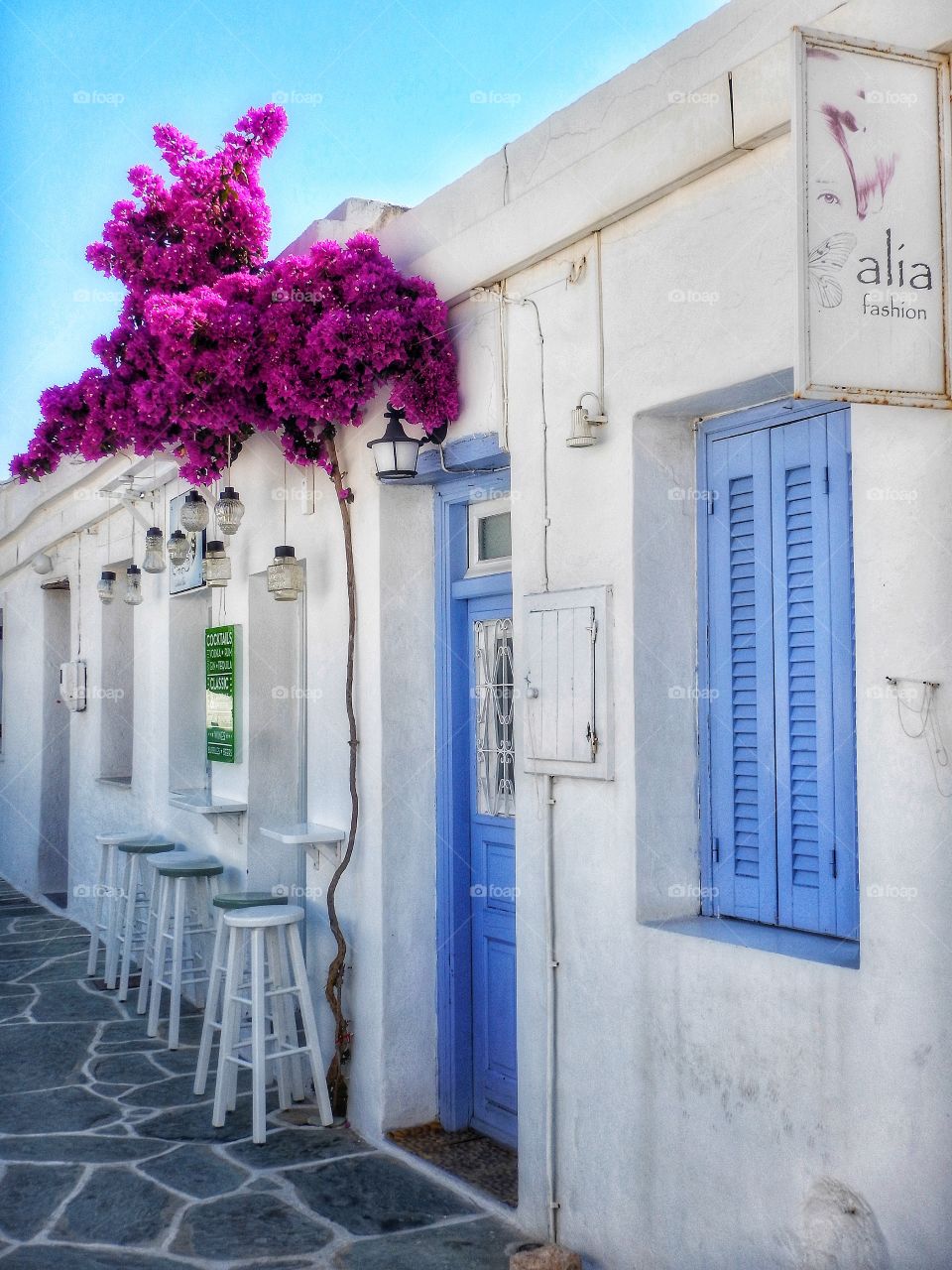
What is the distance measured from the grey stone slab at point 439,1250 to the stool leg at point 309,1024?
133 cm

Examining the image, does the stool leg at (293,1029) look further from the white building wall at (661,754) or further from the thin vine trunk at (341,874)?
the white building wall at (661,754)

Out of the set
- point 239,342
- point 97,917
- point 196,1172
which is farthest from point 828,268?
point 97,917

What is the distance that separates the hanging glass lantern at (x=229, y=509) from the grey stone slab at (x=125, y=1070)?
333 cm

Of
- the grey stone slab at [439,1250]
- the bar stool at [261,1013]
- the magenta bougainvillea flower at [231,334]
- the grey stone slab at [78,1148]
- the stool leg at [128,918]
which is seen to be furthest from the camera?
the stool leg at [128,918]

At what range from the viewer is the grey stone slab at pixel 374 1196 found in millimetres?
5254

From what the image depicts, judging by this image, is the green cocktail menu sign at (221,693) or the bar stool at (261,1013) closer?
the bar stool at (261,1013)

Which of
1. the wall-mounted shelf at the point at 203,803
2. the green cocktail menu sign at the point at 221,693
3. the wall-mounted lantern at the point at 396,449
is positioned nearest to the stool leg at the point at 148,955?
the wall-mounted shelf at the point at 203,803

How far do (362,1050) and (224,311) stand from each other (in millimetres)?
3844

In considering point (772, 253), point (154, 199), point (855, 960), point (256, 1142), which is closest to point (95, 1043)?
point (256, 1142)

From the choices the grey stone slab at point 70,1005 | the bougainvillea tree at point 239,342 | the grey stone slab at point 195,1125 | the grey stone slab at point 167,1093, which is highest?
the bougainvillea tree at point 239,342

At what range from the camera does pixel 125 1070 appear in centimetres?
750

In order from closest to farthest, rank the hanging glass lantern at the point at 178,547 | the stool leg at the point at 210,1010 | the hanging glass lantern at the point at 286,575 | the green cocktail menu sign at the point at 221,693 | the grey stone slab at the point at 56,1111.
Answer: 1. the grey stone slab at the point at 56,1111
2. the stool leg at the point at 210,1010
3. the hanging glass lantern at the point at 286,575
4. the green cocktail menu sign at the point at 221,693
5. the hanging glass lantern at the point at 178,547

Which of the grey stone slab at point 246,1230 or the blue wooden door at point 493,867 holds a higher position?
the blue wooden door at point 493,867

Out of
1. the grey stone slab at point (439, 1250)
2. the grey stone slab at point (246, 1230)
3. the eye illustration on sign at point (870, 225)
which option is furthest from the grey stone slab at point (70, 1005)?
the eye illustration on sign at point (870, 225)
